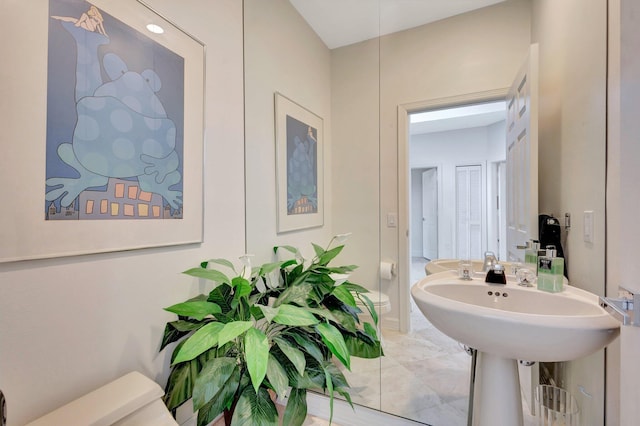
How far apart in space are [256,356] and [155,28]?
1.38m

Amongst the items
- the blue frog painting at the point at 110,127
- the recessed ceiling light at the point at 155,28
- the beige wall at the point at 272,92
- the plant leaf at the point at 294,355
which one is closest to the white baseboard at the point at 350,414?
the plant leaf at the point at 294,355

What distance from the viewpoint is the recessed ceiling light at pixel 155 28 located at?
1150 mm

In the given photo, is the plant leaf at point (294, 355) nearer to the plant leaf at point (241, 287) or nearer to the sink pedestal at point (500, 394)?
the plant leaf at point (241, 287)

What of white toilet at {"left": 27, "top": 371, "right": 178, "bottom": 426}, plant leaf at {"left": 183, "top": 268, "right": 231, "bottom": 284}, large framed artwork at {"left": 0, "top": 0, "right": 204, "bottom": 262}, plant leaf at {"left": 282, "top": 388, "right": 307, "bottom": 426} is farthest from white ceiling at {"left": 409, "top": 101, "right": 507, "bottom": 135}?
white toilet at {"left": 27, "top": 371, "right": 178, "bottom": 426}

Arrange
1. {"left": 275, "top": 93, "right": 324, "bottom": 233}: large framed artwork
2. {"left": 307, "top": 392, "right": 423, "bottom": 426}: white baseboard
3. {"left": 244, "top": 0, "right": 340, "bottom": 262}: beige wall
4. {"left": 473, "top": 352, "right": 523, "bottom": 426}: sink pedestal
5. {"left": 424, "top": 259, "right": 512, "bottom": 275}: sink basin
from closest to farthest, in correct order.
Answer: {"left": 473, "top": 352, "right": 523, "bottom": 426}: sink pedestal → {"left": 424, "top": 259, "right": 512, "bottom": 275}: sink basin → {"left": 307, "top": 392, "right": 423, "bottom": 426}: white baseboard → {"left": 244, "top": 0, "right": 340, "bottom": 262}: beige wall → {"left": 275, "top": 93, "right": 324, "bottom": 233}: large framed artwork

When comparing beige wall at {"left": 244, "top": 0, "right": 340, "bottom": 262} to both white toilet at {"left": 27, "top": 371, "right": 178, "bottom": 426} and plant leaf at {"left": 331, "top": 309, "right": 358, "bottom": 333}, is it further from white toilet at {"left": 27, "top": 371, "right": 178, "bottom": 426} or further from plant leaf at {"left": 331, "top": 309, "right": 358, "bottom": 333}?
white toilet at {"left": 27, "top": 371, "right": 178, "bottom": 426}

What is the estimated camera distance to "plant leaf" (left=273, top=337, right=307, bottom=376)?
0.94 meters

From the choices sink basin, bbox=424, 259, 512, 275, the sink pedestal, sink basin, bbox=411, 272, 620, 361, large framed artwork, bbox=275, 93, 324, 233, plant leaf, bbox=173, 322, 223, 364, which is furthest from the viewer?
large framed artwork, bbox=275, 93, 324, 233

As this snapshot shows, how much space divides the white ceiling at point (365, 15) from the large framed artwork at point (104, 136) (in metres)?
0.99

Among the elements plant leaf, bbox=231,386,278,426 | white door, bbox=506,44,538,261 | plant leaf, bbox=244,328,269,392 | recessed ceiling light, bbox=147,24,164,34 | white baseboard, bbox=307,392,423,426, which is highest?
recessed ceiling light, bbox=147,24,164,34

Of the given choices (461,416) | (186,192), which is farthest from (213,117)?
(461,416)

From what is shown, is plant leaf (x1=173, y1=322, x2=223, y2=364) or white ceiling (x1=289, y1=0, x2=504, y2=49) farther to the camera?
white ceiling (x1=289, y1=0, x2=504, y2=49)

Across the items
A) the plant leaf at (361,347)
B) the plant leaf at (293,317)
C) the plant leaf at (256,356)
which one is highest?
the plant leaf at (293,317)

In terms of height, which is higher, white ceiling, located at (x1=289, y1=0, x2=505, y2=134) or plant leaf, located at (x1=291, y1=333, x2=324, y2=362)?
white ceiling, located at (x1=289, y1=0, x2=505, y2=134)
